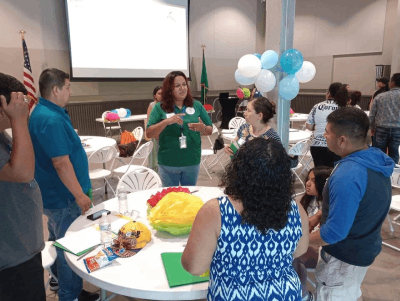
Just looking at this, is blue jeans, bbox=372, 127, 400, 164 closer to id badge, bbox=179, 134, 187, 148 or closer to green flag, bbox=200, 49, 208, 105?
id badge, bbox=179, 134, 187, 148

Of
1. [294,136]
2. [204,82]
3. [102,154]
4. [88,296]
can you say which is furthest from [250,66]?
[204,82]

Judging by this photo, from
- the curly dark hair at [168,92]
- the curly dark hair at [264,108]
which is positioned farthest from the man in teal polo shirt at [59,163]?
the curly dark hair at [264,108]

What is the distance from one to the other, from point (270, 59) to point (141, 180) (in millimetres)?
1908

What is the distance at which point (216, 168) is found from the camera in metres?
5.93

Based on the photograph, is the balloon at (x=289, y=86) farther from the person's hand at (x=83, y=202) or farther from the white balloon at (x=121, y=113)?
the white balloon at (x=121, y=113)

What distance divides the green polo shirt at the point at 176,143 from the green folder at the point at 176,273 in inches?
50.2

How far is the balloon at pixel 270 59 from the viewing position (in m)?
3.31

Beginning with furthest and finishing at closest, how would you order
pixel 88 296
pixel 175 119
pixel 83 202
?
1. pixel 175 119
2. pixel 88 296
3. pixel 83 202

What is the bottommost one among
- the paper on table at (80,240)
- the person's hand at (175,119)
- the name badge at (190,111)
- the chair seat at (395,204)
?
the chair seat at (395,204)

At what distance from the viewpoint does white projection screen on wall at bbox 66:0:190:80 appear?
7156 millimetres

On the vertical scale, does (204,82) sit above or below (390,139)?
above

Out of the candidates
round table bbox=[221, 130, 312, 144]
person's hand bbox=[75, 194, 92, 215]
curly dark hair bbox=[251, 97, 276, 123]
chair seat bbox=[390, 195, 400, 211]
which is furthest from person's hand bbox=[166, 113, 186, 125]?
round table bbox=[221, 130, 312, 144]

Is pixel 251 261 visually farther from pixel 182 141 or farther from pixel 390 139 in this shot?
pixel 390 139

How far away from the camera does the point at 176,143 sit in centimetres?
261
